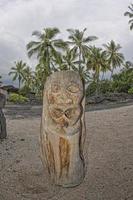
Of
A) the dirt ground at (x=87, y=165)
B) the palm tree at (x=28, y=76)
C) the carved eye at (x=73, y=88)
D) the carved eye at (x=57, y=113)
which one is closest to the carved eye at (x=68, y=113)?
the carved eye at (x=57, y=113)

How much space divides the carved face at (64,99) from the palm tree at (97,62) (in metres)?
38.2

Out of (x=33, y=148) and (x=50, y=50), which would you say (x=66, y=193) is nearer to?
(x=33, y=148)

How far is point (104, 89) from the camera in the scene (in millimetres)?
48000

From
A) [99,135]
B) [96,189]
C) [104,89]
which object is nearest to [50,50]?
[104,89]

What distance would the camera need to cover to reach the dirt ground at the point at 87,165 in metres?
8.87

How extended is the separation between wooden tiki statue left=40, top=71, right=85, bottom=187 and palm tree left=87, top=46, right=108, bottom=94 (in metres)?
38.1

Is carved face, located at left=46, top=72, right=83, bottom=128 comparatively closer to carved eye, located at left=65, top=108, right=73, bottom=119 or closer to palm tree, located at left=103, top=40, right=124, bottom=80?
carved eye, located at left=65, top=108, right=73, bottom=119

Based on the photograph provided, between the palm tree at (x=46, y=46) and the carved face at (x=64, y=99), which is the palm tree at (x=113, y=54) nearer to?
the palm tree at (x=46, y=46)

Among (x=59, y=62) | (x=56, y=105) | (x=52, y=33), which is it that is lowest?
(x=56, y=105)

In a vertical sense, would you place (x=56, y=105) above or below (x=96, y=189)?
above

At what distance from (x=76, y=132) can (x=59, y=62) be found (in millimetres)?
32860

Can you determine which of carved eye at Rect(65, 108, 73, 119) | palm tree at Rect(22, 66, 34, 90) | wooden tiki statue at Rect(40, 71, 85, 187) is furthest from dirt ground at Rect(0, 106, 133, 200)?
palm tree at Rect(22, 66, 34, 90)

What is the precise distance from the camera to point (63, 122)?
7.86 metres

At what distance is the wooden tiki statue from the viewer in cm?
784
